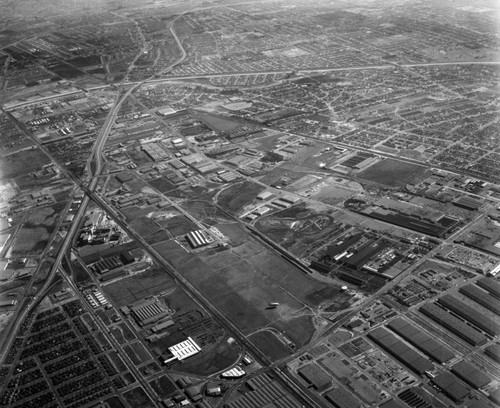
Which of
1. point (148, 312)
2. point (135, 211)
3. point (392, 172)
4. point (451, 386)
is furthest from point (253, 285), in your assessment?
point (392, 172)

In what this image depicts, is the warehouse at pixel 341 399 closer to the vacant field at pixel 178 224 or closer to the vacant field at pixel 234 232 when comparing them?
the vacant field at pixel 234 232

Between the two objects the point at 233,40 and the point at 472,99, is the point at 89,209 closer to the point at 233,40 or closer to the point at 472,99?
the point at 472,99

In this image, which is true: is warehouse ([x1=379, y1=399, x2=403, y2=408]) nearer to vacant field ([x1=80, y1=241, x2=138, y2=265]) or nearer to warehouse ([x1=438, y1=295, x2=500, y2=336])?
warehouse ([x1=438, y1=295, x2=500, y2=336])

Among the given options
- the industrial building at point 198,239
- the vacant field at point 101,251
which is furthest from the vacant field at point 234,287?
the vacant field at point 101,251

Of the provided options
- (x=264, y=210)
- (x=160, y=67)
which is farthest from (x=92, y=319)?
(x=160, y=67)

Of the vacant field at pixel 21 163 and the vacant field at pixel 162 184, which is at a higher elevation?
the vacant field at pixel 162 184
